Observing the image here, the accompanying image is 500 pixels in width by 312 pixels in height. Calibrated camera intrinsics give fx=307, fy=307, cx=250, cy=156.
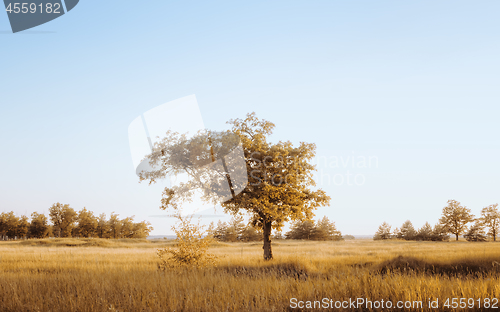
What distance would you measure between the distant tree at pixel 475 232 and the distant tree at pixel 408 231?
1052 cm

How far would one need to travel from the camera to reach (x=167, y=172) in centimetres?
1845

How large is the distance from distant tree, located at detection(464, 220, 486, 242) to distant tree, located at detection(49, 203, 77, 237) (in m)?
95.8

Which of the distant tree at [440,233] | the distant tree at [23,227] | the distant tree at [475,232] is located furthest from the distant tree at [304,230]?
the distant tree at [23,227]

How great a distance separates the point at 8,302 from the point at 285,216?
44.0 feet

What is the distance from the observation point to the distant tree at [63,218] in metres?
79.9

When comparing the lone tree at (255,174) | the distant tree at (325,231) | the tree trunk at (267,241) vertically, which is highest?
the lone tree at (255,174)

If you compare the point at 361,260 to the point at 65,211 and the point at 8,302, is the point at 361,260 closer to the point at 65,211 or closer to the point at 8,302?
the point at 8,302

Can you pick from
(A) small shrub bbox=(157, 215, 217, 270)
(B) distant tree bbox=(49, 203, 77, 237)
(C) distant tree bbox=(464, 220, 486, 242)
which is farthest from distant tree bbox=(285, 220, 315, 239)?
(A) small shrub bbox=(157, 215, 217, 270)

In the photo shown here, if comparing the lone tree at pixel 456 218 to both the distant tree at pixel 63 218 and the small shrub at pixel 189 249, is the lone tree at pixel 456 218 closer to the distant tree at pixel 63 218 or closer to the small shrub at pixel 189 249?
the small shrub at pixel 189 249

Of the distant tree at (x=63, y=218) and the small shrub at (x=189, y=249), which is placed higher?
the small shrub at (x=189, y=249)

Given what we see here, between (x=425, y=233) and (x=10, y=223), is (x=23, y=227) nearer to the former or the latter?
(x=10, y=223)

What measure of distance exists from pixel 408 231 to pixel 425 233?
23.2 ft

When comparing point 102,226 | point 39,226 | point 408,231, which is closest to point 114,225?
point 102,226

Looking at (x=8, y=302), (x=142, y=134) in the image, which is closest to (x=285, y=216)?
(x=142, y=134)
